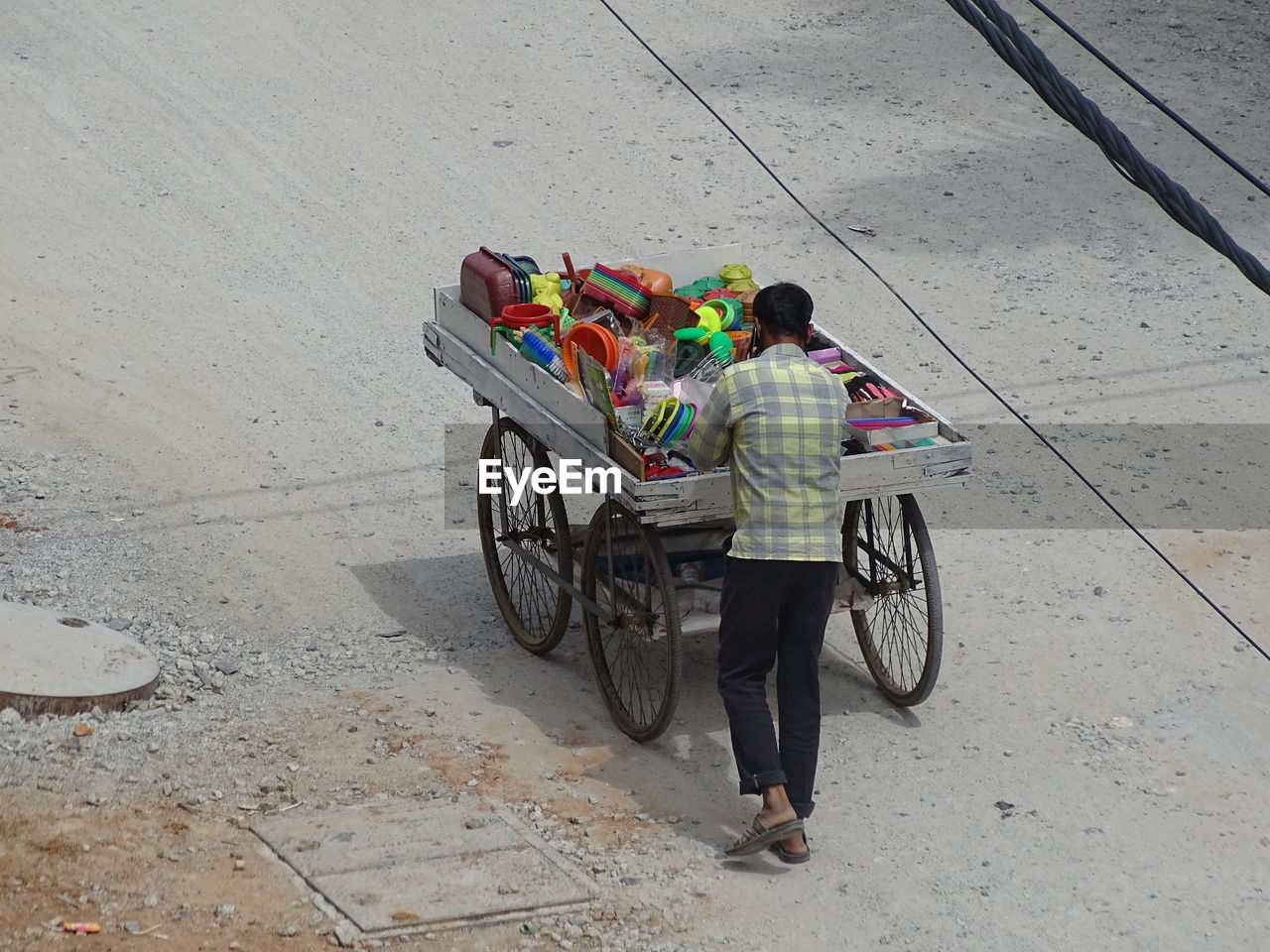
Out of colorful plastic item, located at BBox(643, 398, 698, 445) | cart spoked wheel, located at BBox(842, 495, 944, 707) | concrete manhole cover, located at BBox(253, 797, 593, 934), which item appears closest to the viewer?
concrete manhole cover, located at BBox(253, 797, 593, 934)

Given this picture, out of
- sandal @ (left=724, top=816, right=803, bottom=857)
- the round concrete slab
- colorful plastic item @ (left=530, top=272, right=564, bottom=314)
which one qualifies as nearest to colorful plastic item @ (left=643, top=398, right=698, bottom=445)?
colorful plastic item @ (left=530, top=272, right=564, bottom=314)

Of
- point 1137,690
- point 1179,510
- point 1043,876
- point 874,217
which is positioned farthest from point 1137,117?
point 1043,876

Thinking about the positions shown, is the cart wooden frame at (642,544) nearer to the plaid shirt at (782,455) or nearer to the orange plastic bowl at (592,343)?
the orange plastic bowl at (592,343)

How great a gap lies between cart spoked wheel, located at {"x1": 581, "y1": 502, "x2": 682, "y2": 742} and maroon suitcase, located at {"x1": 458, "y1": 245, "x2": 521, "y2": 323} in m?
0.98

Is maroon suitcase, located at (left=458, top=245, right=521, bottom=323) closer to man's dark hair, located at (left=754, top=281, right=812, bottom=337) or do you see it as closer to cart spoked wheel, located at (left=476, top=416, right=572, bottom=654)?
cart spoked wheel, located at (left=476, top=416, right=572, bottom=654)

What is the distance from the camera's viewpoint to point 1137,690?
6.17 metres

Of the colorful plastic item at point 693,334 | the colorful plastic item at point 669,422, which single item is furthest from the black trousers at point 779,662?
the colorful plastic item at point 693,334

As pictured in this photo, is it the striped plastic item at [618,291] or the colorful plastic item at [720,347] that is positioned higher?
the striped plastic item at [618,291]

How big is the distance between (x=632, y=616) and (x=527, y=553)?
0.88 m

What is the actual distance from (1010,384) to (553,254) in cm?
318

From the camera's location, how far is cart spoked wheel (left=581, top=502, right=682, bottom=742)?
5383 millimetres

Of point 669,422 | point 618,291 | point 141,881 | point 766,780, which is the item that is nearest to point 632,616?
point 669,422

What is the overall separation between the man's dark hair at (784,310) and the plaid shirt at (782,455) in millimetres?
134

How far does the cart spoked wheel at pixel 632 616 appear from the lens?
5.38 m
